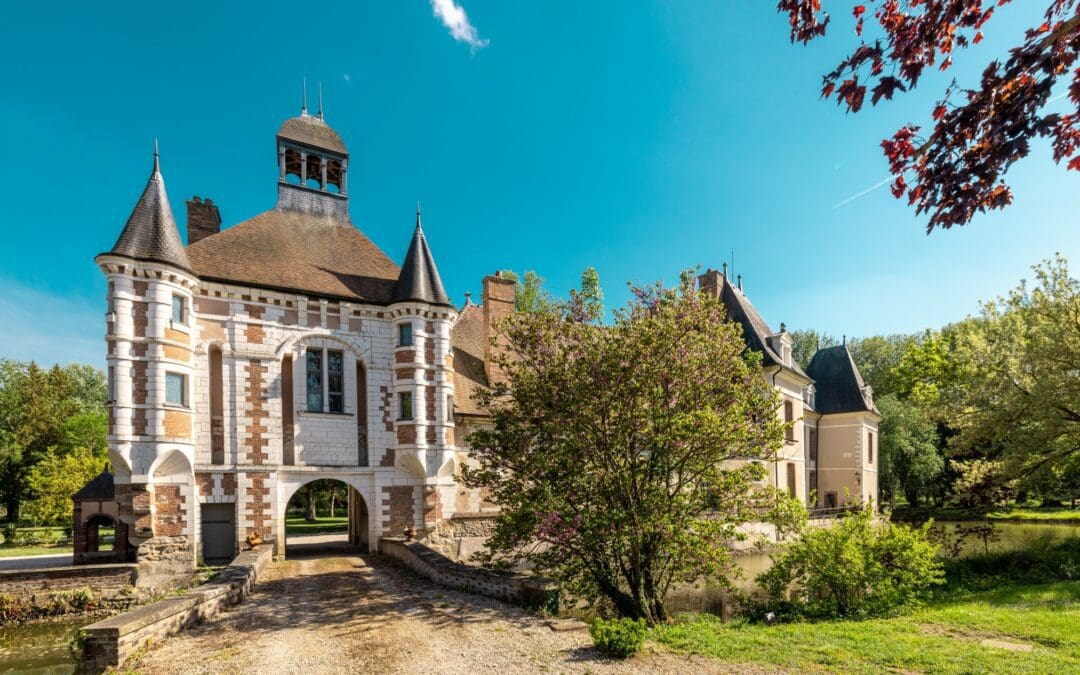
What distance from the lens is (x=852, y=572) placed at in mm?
11508

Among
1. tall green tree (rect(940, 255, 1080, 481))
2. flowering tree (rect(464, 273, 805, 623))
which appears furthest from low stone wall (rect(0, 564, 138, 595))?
tall green tree (rect(940, 255, 1080, 481))

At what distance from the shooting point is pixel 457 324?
1008 inches

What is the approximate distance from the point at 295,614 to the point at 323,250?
13.8m

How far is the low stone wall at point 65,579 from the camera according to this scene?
15.2 metres

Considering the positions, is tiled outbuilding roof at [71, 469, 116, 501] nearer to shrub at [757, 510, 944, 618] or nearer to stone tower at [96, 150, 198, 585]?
stone tower at [96, 150, 198, 585]

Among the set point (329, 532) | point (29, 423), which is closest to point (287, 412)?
point (329, 532)

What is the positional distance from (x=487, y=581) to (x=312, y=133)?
1888 centimetres

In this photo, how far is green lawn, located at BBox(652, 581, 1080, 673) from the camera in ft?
24.4

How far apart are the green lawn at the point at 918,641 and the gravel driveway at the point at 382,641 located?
1038 mm

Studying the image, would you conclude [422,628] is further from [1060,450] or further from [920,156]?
[1060,450]

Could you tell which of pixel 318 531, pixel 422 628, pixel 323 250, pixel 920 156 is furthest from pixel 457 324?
pixel 920 156

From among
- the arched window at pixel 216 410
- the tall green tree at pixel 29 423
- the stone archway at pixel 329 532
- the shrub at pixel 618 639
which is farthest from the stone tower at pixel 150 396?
the tall green tree at pixel 29 423

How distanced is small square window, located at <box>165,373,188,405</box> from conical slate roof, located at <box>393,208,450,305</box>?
684 cm

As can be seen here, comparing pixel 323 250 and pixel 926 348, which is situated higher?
pixel 323 250
